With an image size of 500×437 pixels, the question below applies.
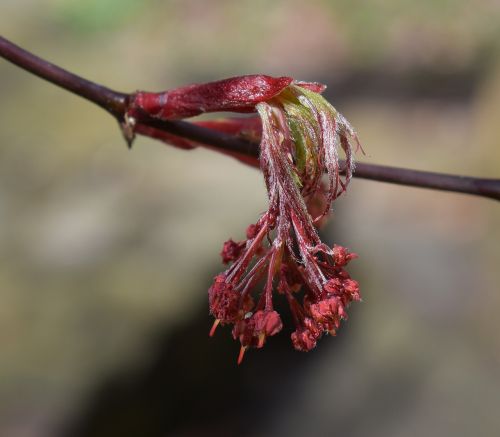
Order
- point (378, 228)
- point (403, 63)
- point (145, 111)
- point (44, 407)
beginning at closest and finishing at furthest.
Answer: point (145, 111)
point (44, 407)
point (378, 228)
point (403, 63)

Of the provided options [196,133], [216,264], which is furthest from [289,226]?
[216,264]

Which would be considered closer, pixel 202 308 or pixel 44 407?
pixel 44 407

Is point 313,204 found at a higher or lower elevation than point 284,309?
higher

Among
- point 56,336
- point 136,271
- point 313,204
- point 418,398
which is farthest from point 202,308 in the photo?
point 313,204

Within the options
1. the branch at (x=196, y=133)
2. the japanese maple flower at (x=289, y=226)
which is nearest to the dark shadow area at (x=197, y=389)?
→ the branch at (x=196, y=133)

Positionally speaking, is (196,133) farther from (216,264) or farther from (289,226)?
(216,264)

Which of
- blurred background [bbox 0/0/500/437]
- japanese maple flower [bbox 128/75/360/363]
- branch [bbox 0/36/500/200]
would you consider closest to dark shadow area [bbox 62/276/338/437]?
blurred background [bbox 0/0/500/437]

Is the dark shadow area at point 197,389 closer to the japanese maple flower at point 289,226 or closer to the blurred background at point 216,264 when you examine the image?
the blurred background at point 216,264

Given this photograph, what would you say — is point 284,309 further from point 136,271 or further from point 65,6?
point 65,6
